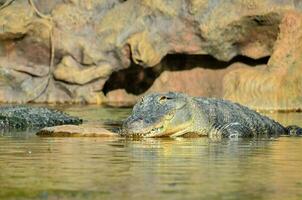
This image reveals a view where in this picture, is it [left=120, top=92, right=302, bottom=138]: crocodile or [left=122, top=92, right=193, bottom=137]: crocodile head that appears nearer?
[left=122, top=92, right=193, bottom=137]: crocodile head

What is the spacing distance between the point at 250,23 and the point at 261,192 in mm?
17225

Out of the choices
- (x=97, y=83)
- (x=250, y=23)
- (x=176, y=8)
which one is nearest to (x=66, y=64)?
(x=97, y=83)

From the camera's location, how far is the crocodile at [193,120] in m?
11.4

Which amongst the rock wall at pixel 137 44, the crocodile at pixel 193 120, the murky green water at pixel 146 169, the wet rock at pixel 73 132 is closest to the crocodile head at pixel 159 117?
the crocodile at pixel 193 120

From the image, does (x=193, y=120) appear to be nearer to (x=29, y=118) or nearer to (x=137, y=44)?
(x=29, y=118)

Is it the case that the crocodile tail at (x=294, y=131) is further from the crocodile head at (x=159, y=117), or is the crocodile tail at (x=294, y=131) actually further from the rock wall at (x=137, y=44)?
the rock wall at (x=137, y=44)

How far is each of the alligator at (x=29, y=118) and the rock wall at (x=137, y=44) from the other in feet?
27.5

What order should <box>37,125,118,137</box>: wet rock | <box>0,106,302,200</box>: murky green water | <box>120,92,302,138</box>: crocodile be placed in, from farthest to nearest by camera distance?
1. <box>120,92,302,138</box>: crocodile
2. <box>37,125,118,137</box>: wet rock
3. <box>0,106,302,200</box>: murky green water

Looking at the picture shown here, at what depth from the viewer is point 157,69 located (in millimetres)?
24656

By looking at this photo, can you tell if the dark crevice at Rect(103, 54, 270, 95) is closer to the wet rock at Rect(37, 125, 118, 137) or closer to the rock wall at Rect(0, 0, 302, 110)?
the rock wall at Rect(0, 0, 302, 110)

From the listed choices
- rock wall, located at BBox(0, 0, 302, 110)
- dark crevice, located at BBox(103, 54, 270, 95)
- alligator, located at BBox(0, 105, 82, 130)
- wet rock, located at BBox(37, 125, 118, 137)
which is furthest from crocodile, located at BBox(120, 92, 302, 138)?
dark crevice, located at BBox(103, 54, 270, 95)

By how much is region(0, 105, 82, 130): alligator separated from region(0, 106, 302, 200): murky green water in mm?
2617

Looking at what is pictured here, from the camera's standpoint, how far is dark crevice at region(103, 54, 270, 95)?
2445 centimetres

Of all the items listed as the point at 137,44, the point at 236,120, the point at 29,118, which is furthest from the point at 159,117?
the point at 137,44
